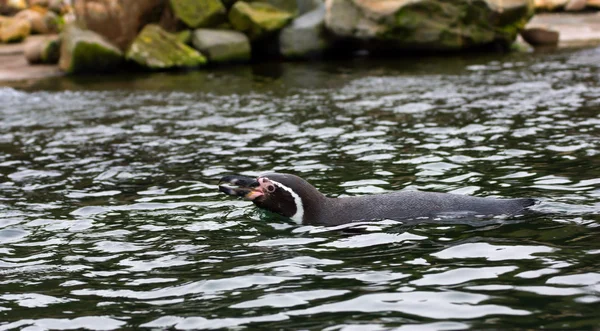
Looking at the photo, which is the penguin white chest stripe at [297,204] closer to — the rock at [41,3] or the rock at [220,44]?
the rock at [220,44]

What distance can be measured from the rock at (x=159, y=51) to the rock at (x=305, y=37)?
2.58 m

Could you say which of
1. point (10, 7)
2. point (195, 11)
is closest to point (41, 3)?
point (10, 7)

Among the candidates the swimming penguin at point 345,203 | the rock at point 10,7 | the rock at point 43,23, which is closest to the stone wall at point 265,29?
the rock at point 43,23

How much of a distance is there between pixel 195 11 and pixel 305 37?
133 inches

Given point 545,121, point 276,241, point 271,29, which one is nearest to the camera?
point 276,241

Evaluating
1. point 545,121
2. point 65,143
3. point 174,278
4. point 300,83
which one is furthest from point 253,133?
point 174,278

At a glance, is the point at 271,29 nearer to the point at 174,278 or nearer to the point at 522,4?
the point at 522,4

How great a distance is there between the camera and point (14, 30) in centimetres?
3012

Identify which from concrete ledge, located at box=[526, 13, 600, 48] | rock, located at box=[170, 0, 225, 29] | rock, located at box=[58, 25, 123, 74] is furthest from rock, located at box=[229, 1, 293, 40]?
concrete ledge, located at box=[526, 13, 600, 48]

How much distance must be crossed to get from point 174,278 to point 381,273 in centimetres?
166

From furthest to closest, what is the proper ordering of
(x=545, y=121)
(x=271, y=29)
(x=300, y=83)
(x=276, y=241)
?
(x=271, y=29) → (x=300, y=83) → (x=545, y=121) → (x=276, y=241)

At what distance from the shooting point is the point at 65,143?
44.7 ft

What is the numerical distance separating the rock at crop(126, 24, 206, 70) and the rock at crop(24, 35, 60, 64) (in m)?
3.67

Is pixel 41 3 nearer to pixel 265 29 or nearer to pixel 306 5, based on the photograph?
pixel 306 5
